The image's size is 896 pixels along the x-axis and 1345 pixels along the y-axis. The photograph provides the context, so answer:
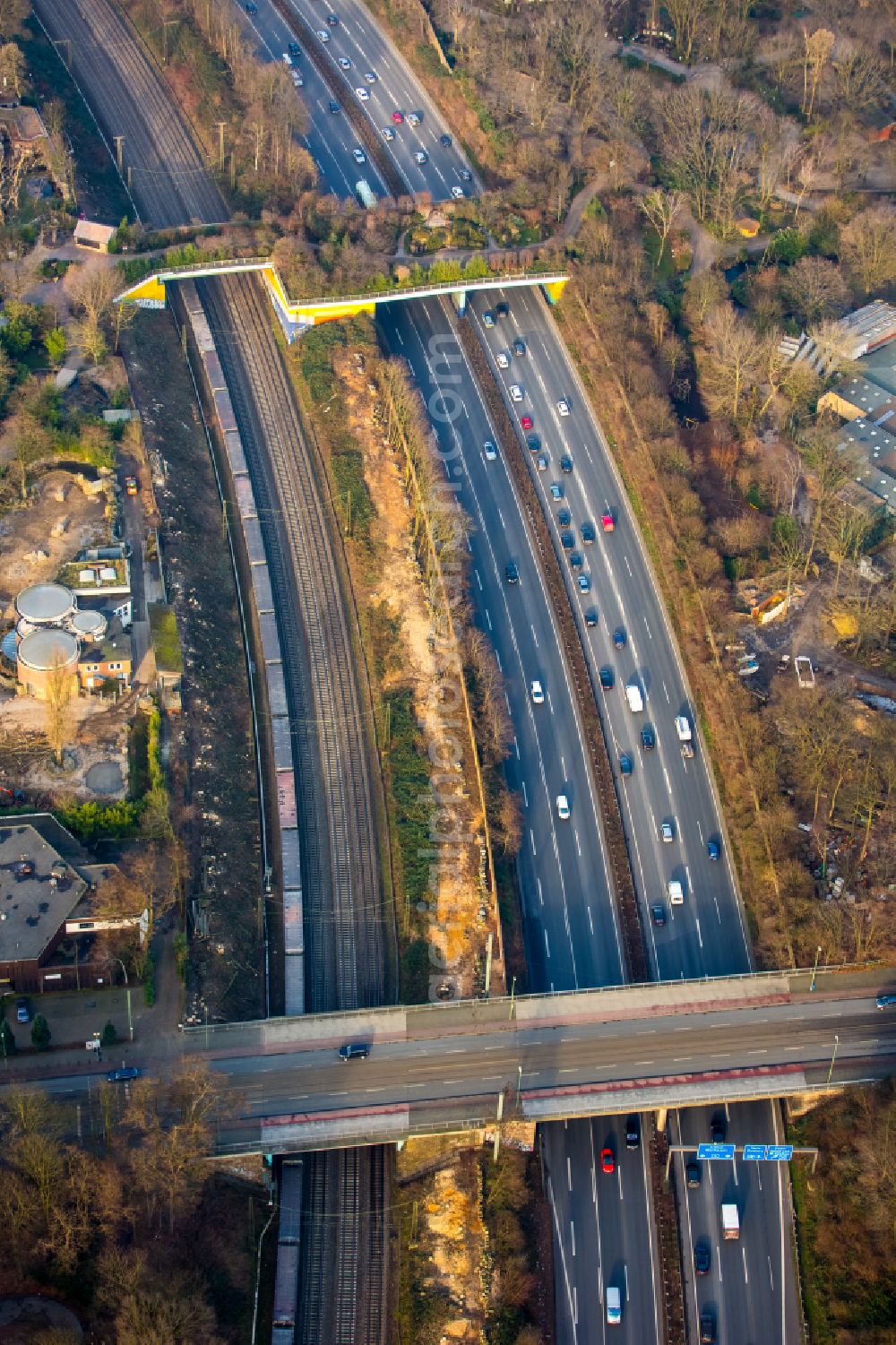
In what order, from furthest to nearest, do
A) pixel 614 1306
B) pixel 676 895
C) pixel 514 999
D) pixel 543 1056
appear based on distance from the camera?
pixel 676 895
pixel 514 999
pixel 543 1056
pixel 614 1306

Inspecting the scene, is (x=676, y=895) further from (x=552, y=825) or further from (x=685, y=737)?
(x=685, y=737)

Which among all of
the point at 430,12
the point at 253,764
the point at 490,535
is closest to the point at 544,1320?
the point at 253,764

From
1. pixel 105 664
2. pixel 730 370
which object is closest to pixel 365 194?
pixel 730 370

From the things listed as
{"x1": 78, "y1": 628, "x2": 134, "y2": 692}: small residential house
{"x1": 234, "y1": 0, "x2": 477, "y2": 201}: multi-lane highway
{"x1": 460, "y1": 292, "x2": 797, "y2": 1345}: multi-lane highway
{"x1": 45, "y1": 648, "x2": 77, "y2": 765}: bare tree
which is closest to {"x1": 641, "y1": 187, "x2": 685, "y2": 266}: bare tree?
{"x1": 460, "y1": 292, "x2": 797, "y2": 1345}: multi-lane highway

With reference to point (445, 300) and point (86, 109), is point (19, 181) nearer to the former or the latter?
point (86, 109)

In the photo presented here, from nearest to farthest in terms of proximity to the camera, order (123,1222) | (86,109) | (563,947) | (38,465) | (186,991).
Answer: (123,1222) → (186,991) → (563,947) → (38,465) → (86,109)

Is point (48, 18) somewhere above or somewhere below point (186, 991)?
above

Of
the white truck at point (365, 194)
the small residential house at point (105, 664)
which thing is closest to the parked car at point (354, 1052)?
the small residential house at point (105, 664)
